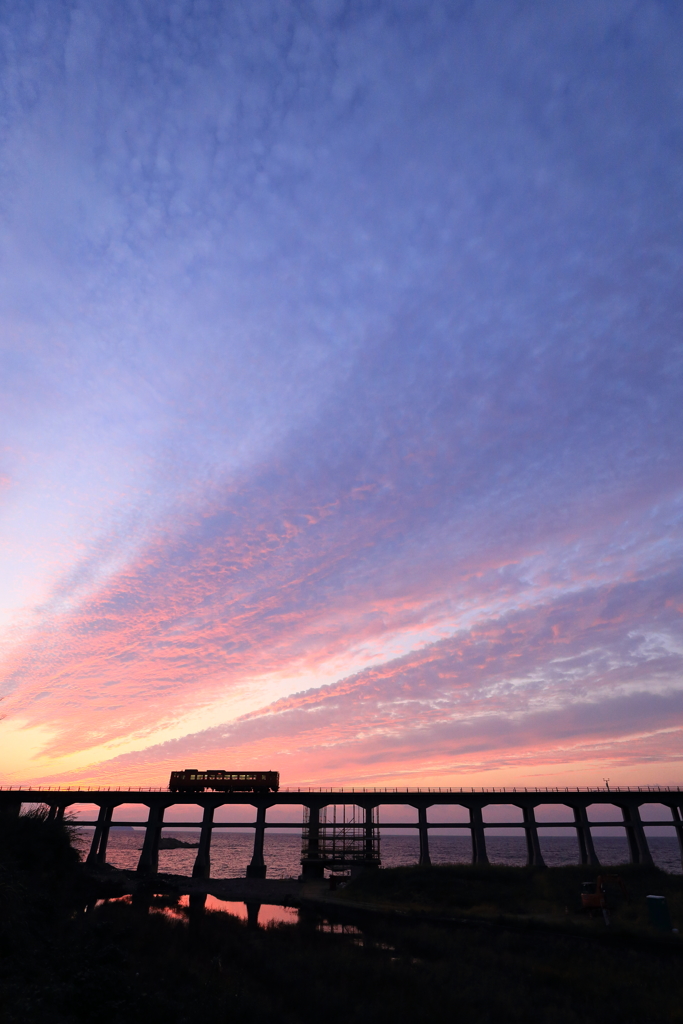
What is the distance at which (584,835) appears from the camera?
64812mm

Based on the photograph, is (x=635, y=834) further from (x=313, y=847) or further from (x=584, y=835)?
(x=313, y=847)

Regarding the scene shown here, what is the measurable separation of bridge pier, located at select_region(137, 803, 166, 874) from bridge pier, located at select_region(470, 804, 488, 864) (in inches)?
1515

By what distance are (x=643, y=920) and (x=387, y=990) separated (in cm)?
2258

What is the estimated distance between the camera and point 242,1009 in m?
15.9

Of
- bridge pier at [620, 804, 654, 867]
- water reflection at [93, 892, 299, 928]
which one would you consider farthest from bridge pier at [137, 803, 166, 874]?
bridge pier at [620, 804, 654, 867]

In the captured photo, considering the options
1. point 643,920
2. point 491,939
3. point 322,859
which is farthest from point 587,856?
point 491,939

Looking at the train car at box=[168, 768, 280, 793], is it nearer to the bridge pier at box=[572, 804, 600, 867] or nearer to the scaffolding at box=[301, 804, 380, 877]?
the scaffolding at box=[301, 804, 380, 877]

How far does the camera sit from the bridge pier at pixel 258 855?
62606mm

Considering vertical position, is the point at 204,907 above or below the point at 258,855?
below

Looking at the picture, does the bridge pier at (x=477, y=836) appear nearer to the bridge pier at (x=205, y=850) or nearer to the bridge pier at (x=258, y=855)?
the bridge pier at (x=258, y=855)

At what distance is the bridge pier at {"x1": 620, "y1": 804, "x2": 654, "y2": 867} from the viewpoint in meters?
63.7

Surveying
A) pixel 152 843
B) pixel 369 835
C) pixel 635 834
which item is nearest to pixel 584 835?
pixel 635 834

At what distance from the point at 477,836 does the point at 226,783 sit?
32.0 m

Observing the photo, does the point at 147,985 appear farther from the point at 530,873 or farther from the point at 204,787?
the point at 204,787
